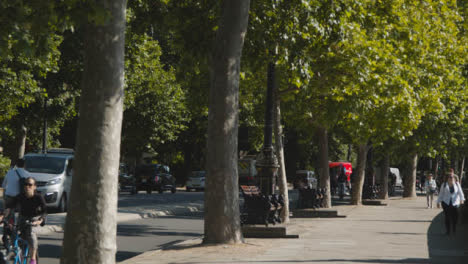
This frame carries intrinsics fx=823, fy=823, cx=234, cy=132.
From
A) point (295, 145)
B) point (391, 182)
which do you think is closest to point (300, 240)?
point (391, 182)

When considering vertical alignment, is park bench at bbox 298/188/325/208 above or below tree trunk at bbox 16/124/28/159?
below

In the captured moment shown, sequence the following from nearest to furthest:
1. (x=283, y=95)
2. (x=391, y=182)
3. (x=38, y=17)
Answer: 1. (x=38, y=17)
2. (x=283, y=95)
3. (x=391, y=182)

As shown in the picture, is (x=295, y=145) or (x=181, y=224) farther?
(x=295, y=145)

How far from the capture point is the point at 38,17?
887 centimetres

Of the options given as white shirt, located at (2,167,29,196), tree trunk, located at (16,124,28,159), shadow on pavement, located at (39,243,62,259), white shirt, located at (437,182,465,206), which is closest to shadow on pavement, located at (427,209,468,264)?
white shirt, located at (437,182,465,206)

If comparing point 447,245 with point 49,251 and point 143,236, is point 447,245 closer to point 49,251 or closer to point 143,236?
point 143,236

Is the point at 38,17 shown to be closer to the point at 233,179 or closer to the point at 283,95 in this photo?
the point at 233,179

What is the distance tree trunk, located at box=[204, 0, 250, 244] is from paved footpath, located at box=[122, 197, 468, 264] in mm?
469

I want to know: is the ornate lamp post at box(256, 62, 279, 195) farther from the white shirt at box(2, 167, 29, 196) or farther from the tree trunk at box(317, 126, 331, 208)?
the tree trunk at box(317, 126, 331, 208)

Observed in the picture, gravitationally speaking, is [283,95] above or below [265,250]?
above

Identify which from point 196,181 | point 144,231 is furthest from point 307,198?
point 196,181

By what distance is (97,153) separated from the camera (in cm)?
883

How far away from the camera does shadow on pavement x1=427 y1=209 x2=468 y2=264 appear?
14391 millimetres

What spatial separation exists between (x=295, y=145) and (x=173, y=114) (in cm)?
2808
